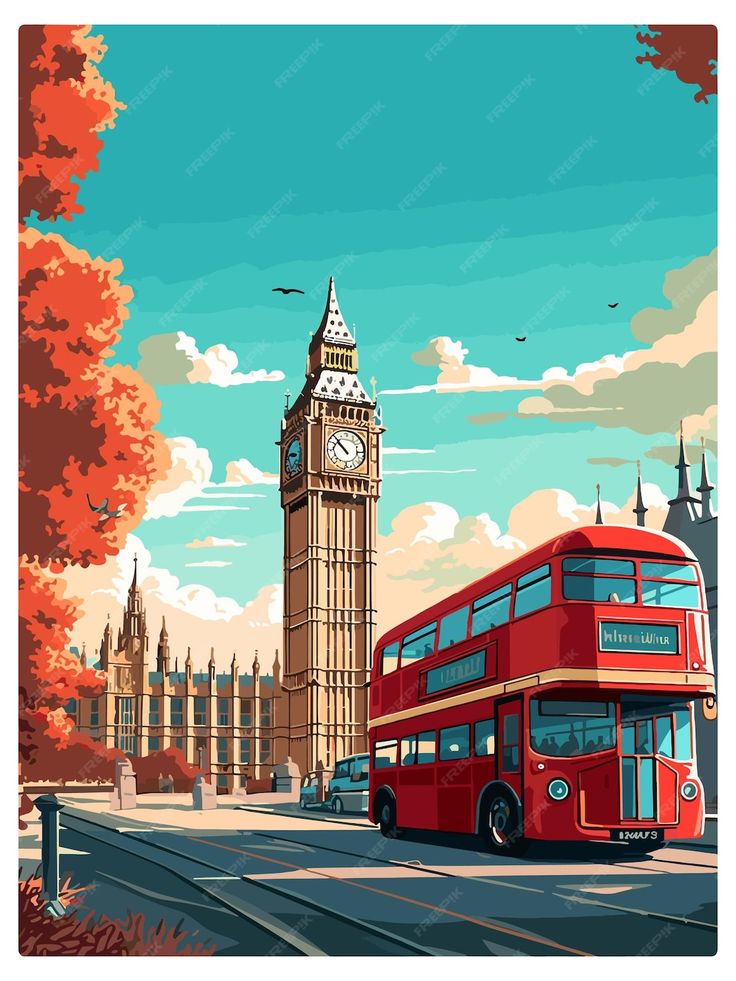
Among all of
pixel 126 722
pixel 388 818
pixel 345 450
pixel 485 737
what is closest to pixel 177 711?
pixel 126 722

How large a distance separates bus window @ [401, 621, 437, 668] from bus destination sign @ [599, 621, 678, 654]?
15.8 feet

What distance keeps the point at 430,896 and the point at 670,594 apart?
4569 mm

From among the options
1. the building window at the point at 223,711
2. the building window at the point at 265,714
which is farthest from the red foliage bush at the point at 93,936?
the building window at the point at 223,711

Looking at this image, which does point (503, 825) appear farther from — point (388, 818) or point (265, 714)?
point (265, 714)

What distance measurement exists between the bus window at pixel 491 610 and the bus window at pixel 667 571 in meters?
2.00

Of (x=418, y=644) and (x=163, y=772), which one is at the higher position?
(x=418, y=644)

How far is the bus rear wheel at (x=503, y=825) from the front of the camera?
52.4 feet

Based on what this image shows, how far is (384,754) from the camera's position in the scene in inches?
886

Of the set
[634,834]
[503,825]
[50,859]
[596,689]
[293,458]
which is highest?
[293,458]

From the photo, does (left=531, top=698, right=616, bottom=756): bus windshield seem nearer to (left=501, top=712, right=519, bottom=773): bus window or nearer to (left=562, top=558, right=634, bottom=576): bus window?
(left=501, top=712, right=519, bottom=773): bus window

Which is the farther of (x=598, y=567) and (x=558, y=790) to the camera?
(x=558, y=790)

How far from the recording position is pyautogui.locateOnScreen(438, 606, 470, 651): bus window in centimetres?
1783

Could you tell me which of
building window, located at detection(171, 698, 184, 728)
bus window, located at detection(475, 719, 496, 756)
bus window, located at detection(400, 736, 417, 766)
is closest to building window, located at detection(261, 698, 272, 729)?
building window, located at detection(171, 698, 184, 728)

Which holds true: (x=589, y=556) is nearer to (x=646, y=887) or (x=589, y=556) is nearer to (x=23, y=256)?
(x=646, y=887)
